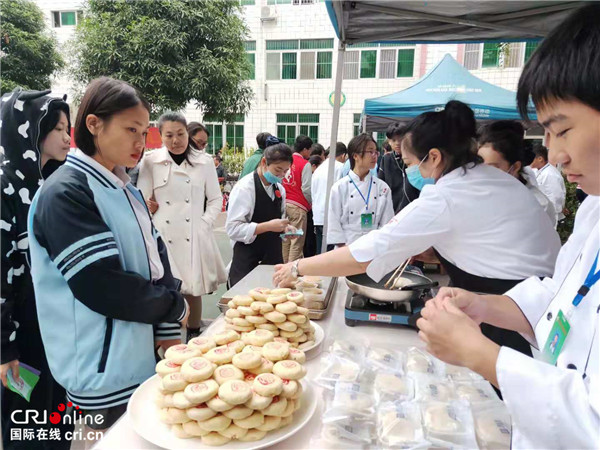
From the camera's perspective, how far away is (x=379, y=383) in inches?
41.5

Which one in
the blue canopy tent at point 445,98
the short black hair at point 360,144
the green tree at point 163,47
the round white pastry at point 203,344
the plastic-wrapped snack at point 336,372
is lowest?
the plastic-wrapped snack at point 336,372

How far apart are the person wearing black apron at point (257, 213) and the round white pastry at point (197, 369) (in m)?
1.87

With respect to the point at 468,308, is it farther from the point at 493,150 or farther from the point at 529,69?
the point at 493,150

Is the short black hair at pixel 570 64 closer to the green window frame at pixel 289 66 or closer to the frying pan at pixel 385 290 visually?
the frying pan at pixel 385 290

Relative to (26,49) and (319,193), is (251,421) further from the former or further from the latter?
(26,49)

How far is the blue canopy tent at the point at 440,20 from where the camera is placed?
194 cm

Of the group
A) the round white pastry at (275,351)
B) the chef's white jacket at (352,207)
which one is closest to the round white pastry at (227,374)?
the round white pastry at (275,351)

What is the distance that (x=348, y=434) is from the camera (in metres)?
0.89

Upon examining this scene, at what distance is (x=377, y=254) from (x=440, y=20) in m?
1.52

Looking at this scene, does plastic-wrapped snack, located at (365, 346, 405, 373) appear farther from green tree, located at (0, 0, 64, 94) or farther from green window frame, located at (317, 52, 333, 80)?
green window frame, located at (317, 52, 333, 80)

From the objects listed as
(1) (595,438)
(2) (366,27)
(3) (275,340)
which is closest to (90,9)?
(2) (366,27)

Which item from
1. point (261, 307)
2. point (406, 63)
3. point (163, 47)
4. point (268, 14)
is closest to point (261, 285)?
point (261, 307)

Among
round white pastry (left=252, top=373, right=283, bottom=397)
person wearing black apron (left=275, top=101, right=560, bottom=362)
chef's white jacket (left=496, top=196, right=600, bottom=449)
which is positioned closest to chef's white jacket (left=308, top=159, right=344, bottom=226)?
person wearing black apron (left=275, top=101, right=560, bottom=362)

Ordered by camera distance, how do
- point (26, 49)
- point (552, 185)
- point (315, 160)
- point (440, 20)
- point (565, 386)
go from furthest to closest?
point (26, 49), point (315, 160), point (552, 185), point (440, 20), point (565, 386)
